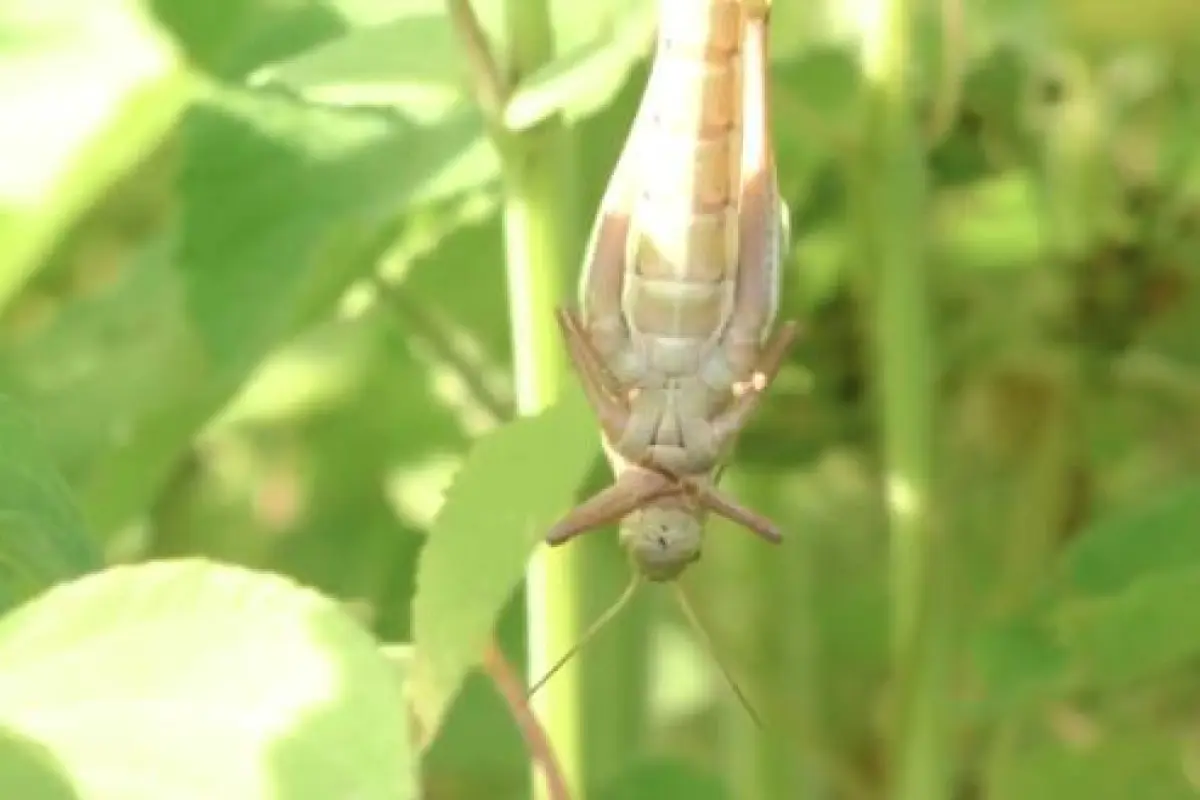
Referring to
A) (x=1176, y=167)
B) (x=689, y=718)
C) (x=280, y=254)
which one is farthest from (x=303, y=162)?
(x=689, y=718)

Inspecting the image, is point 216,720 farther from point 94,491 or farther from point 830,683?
point 830,683

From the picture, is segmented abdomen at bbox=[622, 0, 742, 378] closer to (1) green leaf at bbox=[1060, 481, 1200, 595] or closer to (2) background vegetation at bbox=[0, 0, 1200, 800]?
(2) background vegetation at bbox=[0, 0, 1200, 800]

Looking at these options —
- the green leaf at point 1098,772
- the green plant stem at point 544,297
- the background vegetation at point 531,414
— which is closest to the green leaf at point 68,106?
the background vegetation at point 531,414

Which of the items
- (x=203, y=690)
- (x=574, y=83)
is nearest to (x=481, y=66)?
(x=574, y=83)

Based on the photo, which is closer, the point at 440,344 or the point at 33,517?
the point at 33,517

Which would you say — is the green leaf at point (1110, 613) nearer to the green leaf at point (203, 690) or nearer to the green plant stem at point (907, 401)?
the green plant stem at point (907, 401)

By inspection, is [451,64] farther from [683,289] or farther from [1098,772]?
[1098,772]

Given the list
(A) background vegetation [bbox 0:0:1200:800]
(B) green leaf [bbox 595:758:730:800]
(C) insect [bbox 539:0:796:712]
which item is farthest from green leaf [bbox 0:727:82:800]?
(B) green leaf [bbox 595:758:730:800]
